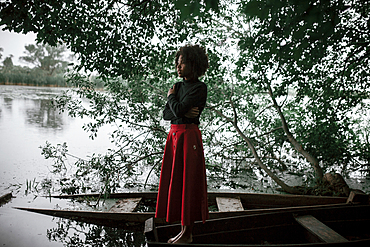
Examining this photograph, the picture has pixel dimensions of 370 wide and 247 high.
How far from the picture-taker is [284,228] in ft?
8.50

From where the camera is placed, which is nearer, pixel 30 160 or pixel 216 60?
pixel 216 60

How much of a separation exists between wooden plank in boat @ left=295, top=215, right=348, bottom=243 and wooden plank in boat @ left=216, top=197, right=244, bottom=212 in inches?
30.7

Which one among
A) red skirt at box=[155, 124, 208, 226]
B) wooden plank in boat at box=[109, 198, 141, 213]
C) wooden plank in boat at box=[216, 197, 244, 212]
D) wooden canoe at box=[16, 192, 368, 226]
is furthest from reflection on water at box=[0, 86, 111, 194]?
red skirt at box=[155, 124, 208, 226]

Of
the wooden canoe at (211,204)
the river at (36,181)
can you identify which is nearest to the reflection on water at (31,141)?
the river at (36,181)

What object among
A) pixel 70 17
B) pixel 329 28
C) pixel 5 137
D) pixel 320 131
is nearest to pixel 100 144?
pixel 5 137

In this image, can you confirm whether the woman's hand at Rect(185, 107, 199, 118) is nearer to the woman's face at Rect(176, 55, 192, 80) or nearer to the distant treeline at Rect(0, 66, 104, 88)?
the woman's face at Rect(176, 55, 192, 80)

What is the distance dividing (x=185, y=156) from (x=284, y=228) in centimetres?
123

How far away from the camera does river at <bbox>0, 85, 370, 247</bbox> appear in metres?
2.83

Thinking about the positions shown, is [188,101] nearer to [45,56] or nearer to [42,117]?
[45,56]

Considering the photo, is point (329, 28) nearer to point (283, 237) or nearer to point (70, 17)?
point (283, 237)

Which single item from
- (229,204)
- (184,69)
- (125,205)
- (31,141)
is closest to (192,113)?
(184,69)

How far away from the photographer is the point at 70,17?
323 centimetres

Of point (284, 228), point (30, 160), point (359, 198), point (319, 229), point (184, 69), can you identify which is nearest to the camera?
point (184, 69)

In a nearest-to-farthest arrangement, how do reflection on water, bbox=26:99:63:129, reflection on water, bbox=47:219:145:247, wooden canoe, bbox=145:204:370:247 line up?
wooden canoe, bbox=145:204:370:247 → reflection on water, bbox=47:219:145:247 → reflection on water, bbox=26:99:63:129
